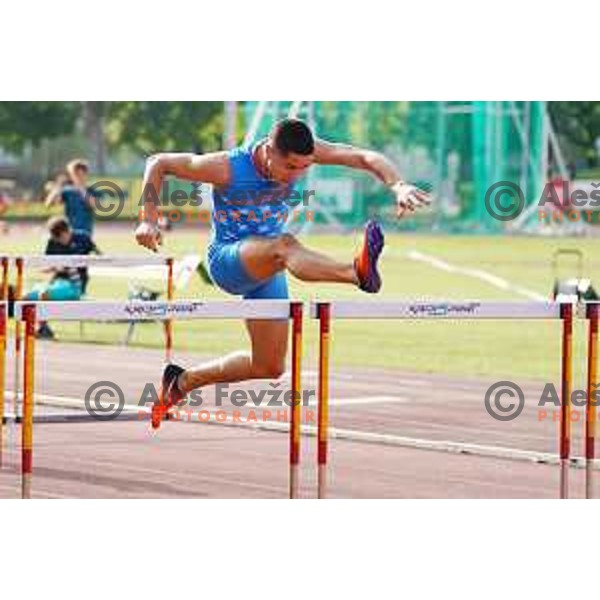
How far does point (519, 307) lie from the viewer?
10.9 m

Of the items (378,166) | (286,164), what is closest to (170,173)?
(286,164)

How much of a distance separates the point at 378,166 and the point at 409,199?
0.68 metres

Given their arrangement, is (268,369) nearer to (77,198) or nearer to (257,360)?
(257,360)

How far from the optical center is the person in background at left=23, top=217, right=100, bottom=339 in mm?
22047

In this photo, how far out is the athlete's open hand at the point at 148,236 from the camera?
10844 millimetres

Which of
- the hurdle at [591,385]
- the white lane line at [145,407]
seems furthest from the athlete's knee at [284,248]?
the white lane line at [145,407]

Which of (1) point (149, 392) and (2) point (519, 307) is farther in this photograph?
(1) point (149, 392)

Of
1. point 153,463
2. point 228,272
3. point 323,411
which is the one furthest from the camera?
point 153,463

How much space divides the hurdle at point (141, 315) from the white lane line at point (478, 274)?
19954 millimetres

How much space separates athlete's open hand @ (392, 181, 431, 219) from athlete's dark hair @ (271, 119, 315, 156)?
2.96 feet

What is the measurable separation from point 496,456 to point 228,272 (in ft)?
8.59

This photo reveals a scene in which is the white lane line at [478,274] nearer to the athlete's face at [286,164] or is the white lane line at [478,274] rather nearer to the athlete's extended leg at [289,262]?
the athlete's face at [286,164]
